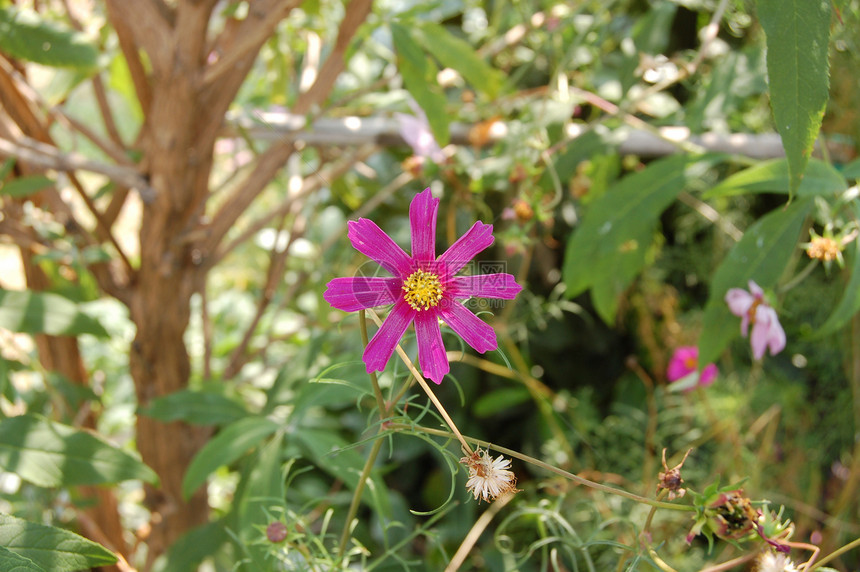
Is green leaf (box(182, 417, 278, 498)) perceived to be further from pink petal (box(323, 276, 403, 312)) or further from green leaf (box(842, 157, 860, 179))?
green leaf (box(842, 157, 860, 179))

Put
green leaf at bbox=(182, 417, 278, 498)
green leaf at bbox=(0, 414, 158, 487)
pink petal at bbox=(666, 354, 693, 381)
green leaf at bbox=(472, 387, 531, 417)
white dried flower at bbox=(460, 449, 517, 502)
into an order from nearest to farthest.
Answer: white dried flower at bbox=(460, 449, 517, 502)
green leaf at bbox=(0, 414, 158, 487)
green leaf at bbox=(182, 417, 278, 498)
pink petal at bbox=(666, 354, 693, 381)
green leaf at bbox=(472, 387, 531, 417)

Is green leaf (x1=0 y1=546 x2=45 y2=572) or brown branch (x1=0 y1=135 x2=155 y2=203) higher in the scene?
brown branch (x1=0 y1=135 x2=155 y2=203)

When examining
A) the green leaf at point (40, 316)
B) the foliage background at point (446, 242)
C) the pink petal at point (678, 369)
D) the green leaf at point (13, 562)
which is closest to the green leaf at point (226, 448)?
the foliage background at point (446, 242)

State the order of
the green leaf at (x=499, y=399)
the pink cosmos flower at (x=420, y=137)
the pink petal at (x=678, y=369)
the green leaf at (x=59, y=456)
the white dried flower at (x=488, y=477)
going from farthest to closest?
the green leaf at (x=499, y=399), the pink petal at (x=678, y=369), the pink cosmos flower at (x=420, y=137), the green leaf at (x=59, y=456), the white dried flower at (x=488, y=477)

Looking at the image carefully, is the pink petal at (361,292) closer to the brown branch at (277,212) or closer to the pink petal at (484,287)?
the pink petal at (484,287)

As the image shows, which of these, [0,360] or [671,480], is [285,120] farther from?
[671,480]

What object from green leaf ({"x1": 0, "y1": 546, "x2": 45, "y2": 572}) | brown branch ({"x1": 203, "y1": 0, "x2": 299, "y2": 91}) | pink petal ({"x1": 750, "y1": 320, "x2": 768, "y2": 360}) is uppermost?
brown branch ({"x1": 203, "y1": 0, "x2": 299, "y2": 91})

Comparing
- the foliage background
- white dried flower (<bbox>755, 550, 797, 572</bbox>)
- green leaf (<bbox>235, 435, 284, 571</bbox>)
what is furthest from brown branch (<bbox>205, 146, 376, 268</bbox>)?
white dried flower (<bbox>755, 550, 797, 572</bbox>)

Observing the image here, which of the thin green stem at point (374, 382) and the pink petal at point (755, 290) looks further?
the pink petal at point (755, 290)
